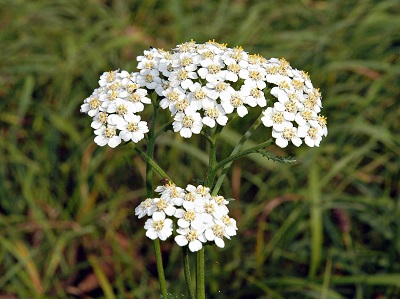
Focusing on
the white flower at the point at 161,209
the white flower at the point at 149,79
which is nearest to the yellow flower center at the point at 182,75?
the white flower at the point at 149,79

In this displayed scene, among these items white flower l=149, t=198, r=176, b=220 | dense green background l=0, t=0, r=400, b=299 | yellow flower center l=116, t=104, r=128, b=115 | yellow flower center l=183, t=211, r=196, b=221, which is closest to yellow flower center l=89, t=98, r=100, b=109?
yellow flower center l=116, t=104, r=128, b=115

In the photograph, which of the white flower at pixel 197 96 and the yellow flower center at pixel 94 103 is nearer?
the white flower at pixel 197 96

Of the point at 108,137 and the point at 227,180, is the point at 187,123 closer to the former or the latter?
the point at 108,137

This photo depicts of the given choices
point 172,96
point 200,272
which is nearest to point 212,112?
point 172,96

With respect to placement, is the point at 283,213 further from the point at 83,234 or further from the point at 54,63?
the point at 54,63

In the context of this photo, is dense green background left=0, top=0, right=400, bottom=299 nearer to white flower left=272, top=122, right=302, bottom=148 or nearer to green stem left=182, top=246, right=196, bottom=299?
green stem left=182, top=246, right=196, bottom=299

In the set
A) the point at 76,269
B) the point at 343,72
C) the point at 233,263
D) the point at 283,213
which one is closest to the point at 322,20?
the point at 343,72

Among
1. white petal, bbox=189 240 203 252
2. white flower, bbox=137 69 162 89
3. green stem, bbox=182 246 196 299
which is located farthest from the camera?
white flower, bbox=137 69 162 89

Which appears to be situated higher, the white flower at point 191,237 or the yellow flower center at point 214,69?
the yellow flower center at point 214,69

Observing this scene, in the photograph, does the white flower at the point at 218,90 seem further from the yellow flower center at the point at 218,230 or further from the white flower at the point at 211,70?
the yellow flower center at the point at 218,230
